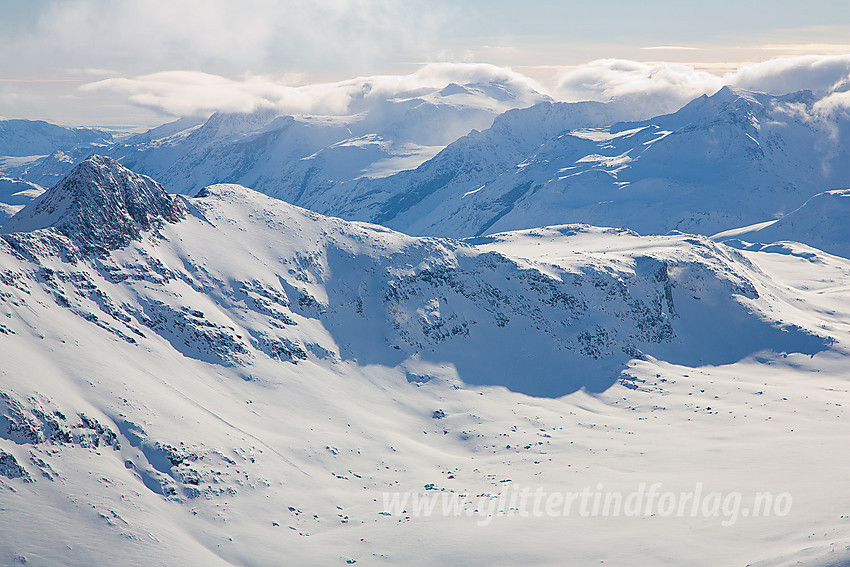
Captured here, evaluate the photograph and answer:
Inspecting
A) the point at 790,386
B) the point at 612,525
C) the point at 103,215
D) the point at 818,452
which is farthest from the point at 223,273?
the point at 790,386

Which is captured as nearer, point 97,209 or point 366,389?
point 97,209

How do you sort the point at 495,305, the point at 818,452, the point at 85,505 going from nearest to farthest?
the point at 85,505
the point at 818,452
the point at 495,305

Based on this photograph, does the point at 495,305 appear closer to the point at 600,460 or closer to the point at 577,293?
the point at 577,293

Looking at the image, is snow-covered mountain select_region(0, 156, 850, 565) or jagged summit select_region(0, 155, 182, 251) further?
jagged summit select_region(0, 155, 182, 251)

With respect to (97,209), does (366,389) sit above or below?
below
